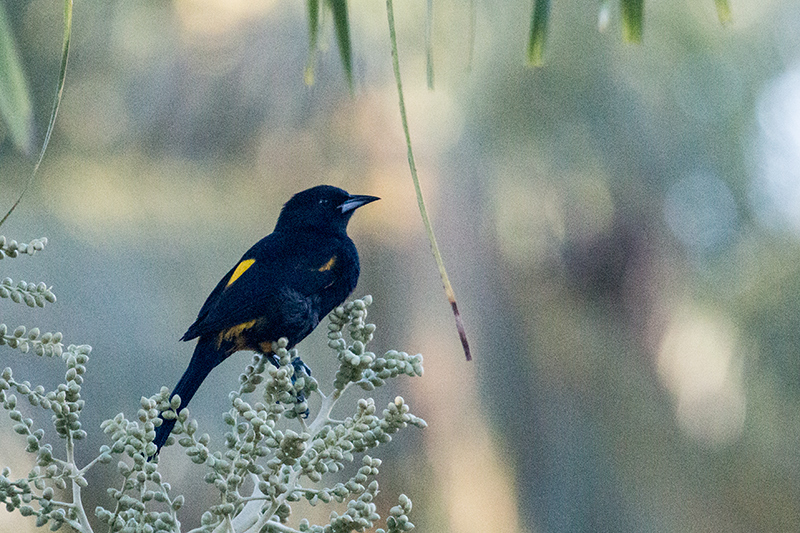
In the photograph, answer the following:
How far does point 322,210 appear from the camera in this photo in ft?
2.82

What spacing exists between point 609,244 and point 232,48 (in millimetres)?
1607

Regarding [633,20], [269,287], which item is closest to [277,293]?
[269,287]

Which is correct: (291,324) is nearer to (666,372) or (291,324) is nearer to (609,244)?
(609,244)

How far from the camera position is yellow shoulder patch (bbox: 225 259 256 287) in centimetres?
75

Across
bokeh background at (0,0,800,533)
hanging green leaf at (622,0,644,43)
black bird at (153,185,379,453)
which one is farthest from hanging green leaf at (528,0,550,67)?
bokeh background at (0,0,800,533)

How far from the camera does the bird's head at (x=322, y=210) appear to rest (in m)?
0.85

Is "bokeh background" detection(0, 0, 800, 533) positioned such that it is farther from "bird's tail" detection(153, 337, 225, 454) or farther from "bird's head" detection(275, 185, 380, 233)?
"bird's tail" detection(153, 337, 225, 454)

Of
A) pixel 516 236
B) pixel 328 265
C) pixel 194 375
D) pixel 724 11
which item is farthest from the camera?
pixel 516 236

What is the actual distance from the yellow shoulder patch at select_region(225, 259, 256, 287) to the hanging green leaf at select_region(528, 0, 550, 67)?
37cm

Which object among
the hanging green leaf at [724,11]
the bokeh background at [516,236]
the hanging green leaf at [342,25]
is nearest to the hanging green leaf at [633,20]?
the hanging green leaf at [724,11]

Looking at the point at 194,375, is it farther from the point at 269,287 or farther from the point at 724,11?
the point at 724,11

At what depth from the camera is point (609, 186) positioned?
3.09m

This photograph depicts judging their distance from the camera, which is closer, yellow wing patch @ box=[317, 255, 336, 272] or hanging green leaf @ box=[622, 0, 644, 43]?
hanging green leaf @ box=[622, 0, 644, 43]

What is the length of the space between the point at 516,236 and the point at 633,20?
2.67 m
